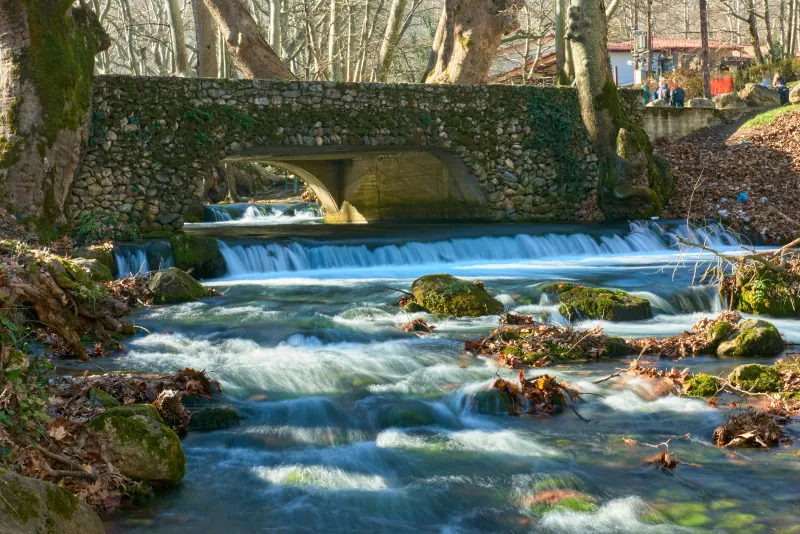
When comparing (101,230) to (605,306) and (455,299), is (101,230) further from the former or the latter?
(605,306)

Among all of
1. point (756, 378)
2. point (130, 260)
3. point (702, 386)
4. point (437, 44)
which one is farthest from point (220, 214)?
point (756, 378)

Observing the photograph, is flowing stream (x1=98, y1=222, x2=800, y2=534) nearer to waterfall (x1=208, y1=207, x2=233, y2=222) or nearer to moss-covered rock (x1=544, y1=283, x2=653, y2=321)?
moss-covered rock (x1=544, y1=283, x2=653, y2=321)

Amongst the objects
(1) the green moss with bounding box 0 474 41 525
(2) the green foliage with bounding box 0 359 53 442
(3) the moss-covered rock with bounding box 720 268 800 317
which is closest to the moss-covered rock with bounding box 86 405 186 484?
(2) the green foliage with bounding box 0 359 53 442

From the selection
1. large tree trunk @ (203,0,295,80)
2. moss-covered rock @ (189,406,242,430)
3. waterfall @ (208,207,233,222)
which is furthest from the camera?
waterfall @ (208,207,233,222)

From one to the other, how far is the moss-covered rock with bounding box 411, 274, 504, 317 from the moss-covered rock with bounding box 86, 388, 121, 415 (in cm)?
502

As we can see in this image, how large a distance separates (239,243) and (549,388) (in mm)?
9736

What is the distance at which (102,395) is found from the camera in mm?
5895

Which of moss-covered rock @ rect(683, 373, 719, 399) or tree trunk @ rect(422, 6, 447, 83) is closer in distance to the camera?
moss-covered rock @ rect(683, 373, 719, 399)

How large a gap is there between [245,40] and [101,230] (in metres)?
7.18

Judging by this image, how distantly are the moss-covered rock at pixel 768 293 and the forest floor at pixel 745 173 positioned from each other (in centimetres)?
719

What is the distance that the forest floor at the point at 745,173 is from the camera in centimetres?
1895

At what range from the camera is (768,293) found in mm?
10219

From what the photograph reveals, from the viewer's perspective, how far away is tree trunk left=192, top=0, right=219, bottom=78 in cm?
2253

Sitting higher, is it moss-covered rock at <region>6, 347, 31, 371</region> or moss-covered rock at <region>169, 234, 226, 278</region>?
moss-covered rock at <region>169, 234, 226, 278</region>
